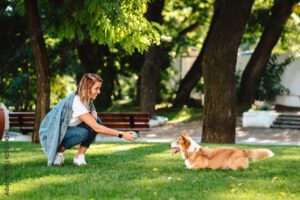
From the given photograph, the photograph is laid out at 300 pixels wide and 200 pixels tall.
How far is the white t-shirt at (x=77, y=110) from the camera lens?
8.59 m

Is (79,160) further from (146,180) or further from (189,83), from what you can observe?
(189,83)

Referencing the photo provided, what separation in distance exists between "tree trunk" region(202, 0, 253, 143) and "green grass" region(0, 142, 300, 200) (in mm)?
5194

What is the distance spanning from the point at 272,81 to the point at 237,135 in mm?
6872

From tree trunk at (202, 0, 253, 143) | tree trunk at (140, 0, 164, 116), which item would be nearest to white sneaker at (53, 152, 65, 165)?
tree trunk at (202, 0, 253, 143)

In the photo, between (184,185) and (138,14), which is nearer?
(184,185)

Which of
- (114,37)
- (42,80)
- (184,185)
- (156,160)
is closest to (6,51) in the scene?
(42,80)

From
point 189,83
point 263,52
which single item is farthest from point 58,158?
point 189,83

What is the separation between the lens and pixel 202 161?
8.36 m

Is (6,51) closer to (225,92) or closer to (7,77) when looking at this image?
(7,77)

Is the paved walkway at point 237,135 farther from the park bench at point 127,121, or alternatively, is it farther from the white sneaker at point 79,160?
the white sneaker at point 79,160

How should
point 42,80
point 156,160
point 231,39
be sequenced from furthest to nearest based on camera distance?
point 231,39 → point 42,80 → point 156,160

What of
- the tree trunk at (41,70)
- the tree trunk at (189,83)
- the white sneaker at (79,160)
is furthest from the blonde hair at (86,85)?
the tree trunk at (189,83)

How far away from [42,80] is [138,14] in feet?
8.58

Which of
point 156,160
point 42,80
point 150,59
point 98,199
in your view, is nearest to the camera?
point 98,199
